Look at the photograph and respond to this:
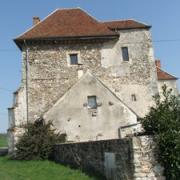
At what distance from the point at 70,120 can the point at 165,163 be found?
12208 mm

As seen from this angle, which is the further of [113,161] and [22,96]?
[22,96]

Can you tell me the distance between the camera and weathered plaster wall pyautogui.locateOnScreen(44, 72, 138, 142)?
23.8 meters

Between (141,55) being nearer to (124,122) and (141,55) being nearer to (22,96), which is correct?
(124,122)

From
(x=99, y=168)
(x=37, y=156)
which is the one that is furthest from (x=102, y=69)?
(x=99, y=168)

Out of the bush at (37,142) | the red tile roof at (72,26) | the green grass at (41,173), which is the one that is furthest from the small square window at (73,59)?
the green grass at (41,173)

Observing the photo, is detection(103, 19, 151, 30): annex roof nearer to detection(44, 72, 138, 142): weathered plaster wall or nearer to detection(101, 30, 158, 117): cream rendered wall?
detection(101, 30, 158, 117): cream rendered wall

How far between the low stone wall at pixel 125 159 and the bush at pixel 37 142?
6.07m

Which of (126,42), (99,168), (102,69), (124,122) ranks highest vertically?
(126,42)

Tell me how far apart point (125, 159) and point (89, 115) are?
11.8 m

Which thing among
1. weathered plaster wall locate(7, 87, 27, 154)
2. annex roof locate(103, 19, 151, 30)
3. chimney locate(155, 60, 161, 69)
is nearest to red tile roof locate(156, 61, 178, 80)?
chimney locate(155, 60, 161, 69)

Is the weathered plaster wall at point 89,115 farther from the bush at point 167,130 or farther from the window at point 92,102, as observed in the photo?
the bush at point 167,130

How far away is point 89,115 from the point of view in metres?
24.3

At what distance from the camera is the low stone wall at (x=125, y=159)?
12.2 metres

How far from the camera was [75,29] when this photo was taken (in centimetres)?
2788
